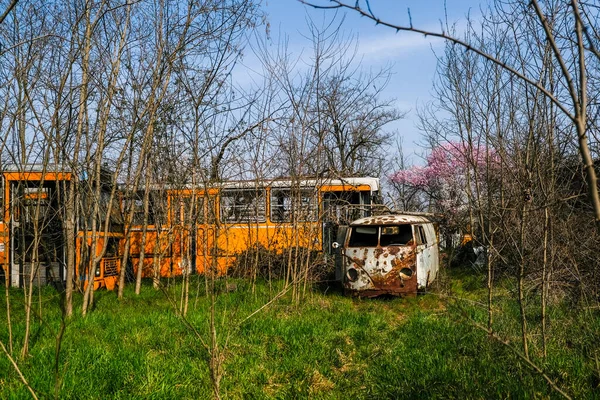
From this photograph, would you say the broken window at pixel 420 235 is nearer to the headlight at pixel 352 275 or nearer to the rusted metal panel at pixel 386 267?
the rusted metal panel at pixel 386 267

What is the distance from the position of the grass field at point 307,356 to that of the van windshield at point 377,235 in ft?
7.60

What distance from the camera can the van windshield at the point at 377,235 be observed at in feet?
36.2

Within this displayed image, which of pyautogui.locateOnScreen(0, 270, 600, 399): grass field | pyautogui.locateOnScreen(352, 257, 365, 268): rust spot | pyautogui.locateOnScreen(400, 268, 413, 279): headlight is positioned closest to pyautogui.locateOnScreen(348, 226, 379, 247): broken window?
pyautogui.locateOnScreen(352, 257, 365, 268): rust spot

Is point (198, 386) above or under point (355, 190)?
under

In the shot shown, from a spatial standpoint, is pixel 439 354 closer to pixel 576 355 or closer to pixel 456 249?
pixel 576 355

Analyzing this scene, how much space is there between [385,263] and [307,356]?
4.28m

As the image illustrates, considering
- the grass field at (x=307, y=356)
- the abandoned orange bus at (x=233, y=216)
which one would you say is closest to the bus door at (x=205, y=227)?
the abandoned orange bus at (x=233, y=216)

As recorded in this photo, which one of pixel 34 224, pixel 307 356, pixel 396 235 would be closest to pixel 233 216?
pixel 396 235

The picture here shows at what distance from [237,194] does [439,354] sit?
5334 mm

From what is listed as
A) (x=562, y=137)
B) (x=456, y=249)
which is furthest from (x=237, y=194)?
(x=456, y=249)

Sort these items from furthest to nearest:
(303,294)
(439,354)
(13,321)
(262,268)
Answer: (262,268)
(303,294)
(13,321)
(439,354)

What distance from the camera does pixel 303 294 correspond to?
31.4 feet

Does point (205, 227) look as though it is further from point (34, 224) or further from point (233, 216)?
point (233, 216)

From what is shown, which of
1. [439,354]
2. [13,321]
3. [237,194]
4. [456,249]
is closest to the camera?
[439,354]
